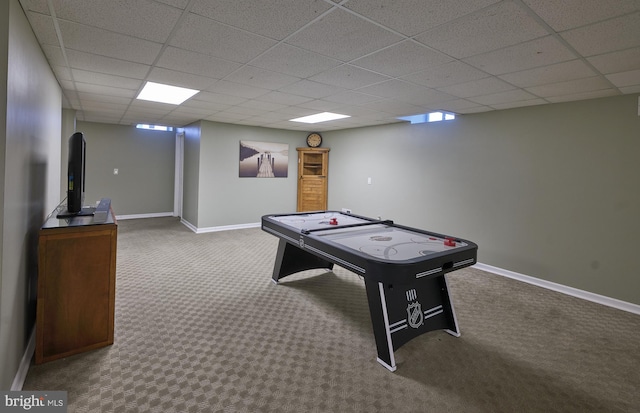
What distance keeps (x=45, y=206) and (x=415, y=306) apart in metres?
3.38

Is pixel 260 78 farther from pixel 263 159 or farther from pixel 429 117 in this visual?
pixel 263 159

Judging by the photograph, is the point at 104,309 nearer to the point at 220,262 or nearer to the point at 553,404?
the point at 220,262

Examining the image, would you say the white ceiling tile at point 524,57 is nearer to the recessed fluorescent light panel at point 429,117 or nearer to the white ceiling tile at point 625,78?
the white ceiling tile at point 625,78

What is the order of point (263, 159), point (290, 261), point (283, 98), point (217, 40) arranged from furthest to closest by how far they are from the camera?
point (263, 159), point (283, 98), point (290, 261), point (217, 40)

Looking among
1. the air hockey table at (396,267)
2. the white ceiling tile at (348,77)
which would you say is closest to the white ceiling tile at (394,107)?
the white ceiling tile at (348,77)

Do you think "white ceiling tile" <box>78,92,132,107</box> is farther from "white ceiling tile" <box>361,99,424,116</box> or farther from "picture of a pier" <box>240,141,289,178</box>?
"white ceiling tile" <box>361,99,424,116</box>

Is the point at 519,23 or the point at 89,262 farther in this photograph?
the point at 89,262

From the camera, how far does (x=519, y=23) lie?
1848 millimetres

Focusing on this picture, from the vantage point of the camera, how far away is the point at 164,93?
4.02 meters

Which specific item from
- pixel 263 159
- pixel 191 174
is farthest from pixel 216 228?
pixel 263 159

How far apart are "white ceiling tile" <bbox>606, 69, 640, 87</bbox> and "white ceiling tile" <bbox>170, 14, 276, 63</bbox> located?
2.87 meters

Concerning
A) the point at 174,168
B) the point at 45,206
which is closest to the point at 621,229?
the point at 45,206

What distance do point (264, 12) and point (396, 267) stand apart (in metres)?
1.73

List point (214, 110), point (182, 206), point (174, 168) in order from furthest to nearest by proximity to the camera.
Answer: point (174, 168), point (182, 206), point (214, 110)
